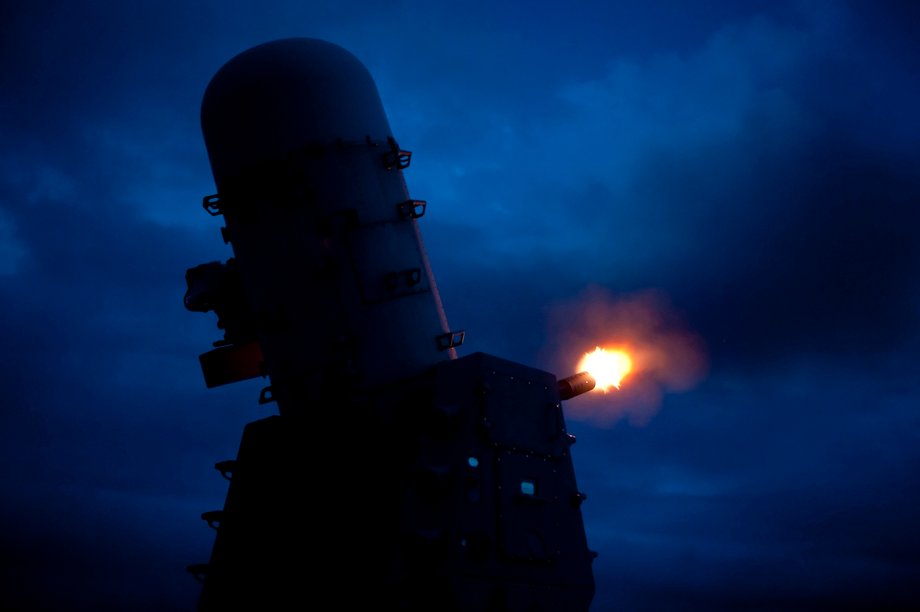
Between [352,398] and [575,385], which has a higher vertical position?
[575,385]

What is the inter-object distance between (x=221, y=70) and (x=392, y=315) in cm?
375

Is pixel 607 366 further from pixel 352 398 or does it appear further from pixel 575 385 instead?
pixel 352 398

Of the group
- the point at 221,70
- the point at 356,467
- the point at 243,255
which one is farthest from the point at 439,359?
the point at 221,70

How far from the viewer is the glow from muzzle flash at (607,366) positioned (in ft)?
35.1

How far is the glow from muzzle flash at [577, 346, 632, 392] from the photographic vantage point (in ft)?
35.1

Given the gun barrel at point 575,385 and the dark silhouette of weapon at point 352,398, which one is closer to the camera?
the dark silhouette of weapon at point 352,398

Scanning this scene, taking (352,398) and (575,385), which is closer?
(352,398)

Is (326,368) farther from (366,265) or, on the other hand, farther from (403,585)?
(403,585)

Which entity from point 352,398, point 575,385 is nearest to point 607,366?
point 575,385

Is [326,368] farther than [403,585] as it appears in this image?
Yes

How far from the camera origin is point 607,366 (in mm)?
10852

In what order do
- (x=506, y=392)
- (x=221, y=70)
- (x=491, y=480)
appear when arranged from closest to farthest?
(x=491, y=480), (x=506, y=392), (x=221, y=70)

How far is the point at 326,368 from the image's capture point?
30.9ft

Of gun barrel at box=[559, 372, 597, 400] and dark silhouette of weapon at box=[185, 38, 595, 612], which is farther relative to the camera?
gun barrel at box=[559, 372, 597, 400]
